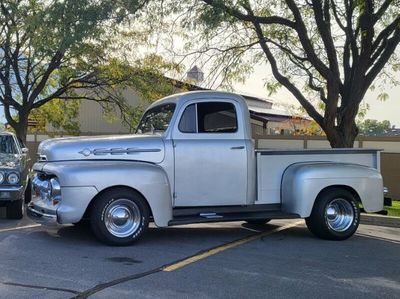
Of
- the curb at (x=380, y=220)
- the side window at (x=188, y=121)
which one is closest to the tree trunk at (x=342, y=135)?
the curb at (x=380, y=220)

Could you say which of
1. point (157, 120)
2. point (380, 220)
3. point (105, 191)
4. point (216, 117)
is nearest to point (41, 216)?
point (105, 191)

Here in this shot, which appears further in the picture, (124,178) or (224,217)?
(224,217)

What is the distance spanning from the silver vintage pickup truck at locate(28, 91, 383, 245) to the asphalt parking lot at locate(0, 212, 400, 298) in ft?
1.39

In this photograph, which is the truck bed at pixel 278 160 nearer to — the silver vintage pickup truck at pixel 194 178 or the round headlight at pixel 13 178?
the silver vintage pickup truck at pixel 194 178

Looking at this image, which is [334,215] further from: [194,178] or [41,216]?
[41,216]

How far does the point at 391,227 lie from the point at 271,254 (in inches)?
179

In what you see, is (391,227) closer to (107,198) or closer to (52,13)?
(107,198)

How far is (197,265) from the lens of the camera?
6.96m

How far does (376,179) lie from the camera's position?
30.9 feet

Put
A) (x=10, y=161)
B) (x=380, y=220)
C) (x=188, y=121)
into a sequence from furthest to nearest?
(x=380, y=220), (x=10, y=161), (x=188, y=121)

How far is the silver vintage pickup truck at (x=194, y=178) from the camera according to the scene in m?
7.88

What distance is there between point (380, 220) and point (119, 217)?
610 cm

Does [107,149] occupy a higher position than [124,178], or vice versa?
[107,149]

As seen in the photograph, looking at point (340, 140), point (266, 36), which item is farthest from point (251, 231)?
point (266, 36)
